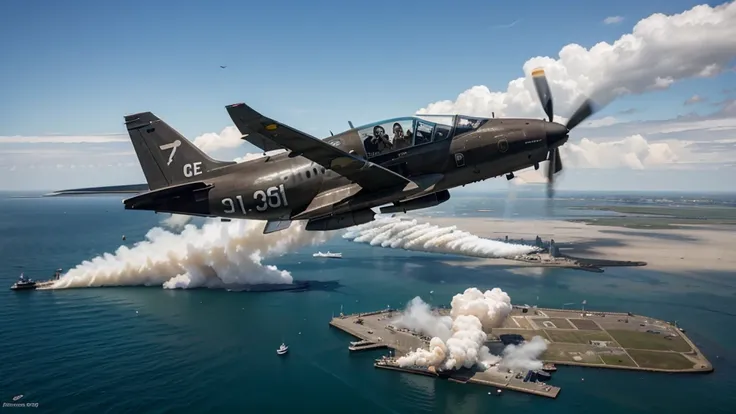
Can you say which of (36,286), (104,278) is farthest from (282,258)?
(36,286)

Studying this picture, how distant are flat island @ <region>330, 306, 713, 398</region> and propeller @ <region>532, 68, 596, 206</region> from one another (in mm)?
55144

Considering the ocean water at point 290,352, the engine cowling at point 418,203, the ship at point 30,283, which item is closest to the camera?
the engine cowling at point 418,203

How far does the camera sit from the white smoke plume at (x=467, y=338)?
3083 inches

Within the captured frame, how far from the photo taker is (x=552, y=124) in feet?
77.8

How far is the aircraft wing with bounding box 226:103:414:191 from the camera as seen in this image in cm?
1923

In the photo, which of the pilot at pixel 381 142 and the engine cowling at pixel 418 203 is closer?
the pilot at pixel 381 142

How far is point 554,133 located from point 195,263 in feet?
454

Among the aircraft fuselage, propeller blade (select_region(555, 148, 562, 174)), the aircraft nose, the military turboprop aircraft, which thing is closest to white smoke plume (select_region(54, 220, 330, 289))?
the military turboprop aircraft

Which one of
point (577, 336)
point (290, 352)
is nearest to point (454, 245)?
point (577, 336)

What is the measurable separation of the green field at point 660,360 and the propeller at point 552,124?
2802 inches

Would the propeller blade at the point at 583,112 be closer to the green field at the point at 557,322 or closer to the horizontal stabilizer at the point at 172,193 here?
the horizontal stabilizer at the point at 172,193

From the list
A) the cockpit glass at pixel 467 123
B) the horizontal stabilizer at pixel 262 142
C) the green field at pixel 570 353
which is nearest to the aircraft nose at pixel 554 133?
the cockpit glass at pixel 467 123

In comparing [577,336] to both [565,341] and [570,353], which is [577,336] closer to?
[565,341]

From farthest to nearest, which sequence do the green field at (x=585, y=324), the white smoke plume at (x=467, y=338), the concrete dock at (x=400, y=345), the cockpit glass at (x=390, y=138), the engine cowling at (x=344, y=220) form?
the green field at (x=585, y=324) < the white smoke plume at (x=467, y=338) < the concrete dock at (x=400, y=345) < the engine cowling at (x=344, y=220) < the cockpit glass at (x=390, y=138)
